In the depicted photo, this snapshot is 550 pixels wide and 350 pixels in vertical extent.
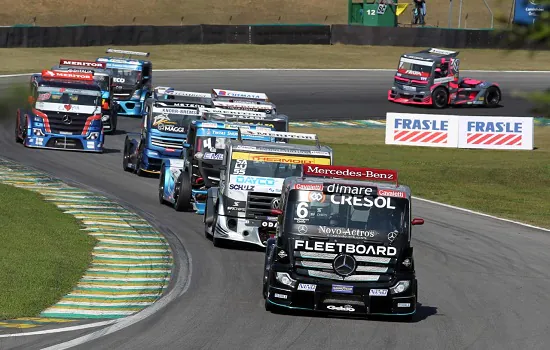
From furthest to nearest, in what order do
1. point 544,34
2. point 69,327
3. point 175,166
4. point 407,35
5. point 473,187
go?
point 407,35 → point 473,187 → point 175,166 → point 69,327 → point 544,34

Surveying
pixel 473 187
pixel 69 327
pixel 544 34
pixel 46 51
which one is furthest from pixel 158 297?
pixel 46 51

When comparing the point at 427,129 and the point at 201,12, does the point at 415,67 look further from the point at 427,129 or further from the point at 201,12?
the point at 201,12

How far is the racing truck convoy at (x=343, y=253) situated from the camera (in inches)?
496

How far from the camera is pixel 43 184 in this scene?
970 inches

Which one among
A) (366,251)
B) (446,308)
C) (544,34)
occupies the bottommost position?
(446,308)

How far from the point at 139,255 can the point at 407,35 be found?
151ft

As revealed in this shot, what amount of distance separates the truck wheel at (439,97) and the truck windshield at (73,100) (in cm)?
1999

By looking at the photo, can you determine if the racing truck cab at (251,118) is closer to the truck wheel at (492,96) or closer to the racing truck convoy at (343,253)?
the racing truck convoy at (343,253)

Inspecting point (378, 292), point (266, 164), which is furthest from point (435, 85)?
point (378, 292)

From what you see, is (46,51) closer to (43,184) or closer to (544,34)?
(43,184)

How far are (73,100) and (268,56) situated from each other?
29.1 meters

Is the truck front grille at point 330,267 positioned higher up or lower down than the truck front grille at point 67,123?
lower down

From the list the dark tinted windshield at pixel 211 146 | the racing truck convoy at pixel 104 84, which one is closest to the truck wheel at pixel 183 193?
the dark tinted windshield at pixel 211 146

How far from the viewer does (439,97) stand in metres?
46.7
